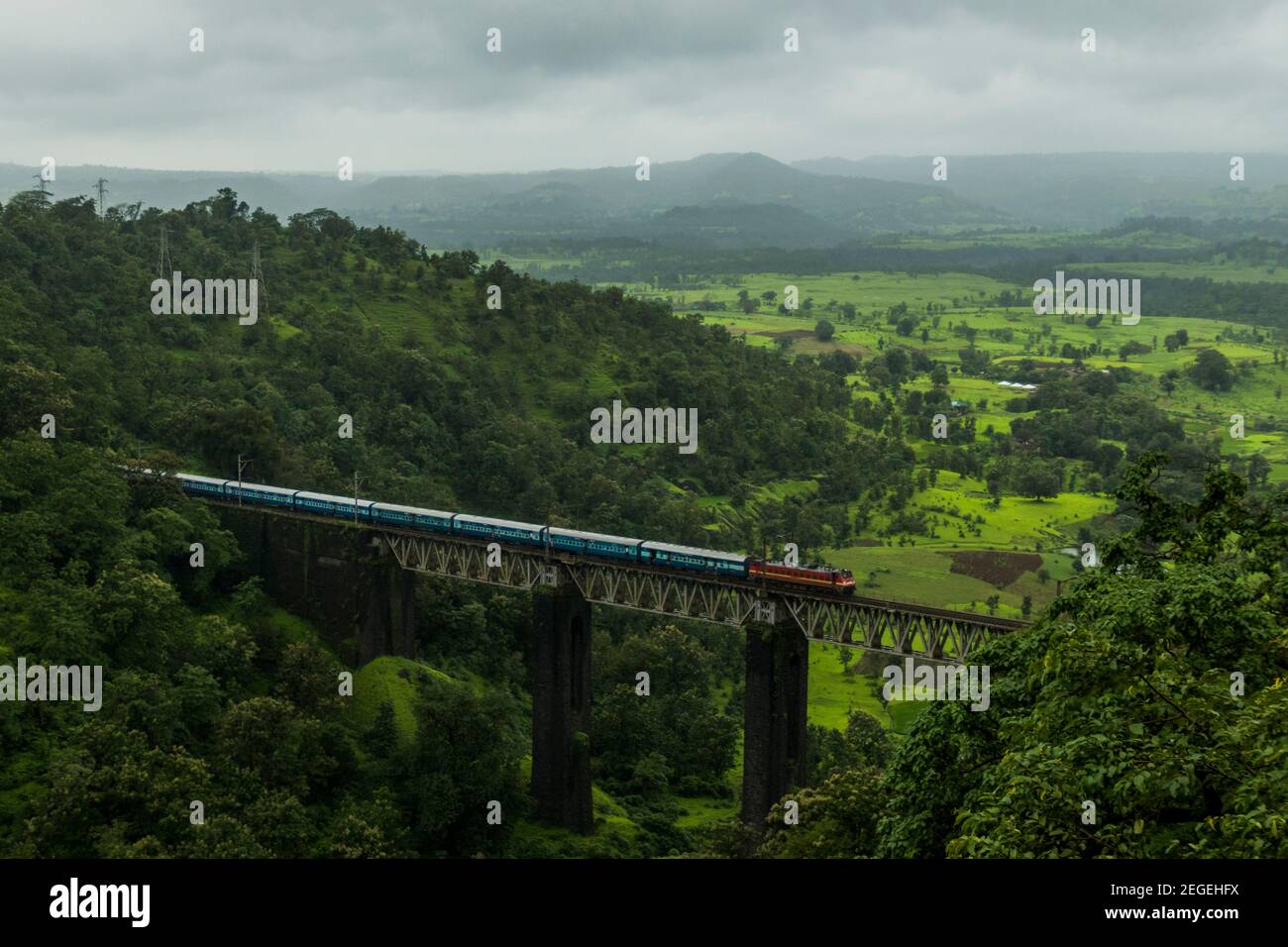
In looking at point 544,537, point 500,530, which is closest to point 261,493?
point 500,530

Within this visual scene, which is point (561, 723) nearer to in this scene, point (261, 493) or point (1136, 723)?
point (261, 493)

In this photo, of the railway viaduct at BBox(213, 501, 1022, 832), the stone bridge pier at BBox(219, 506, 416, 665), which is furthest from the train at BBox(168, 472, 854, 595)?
the stone bridge pier at BBox(219, 506, 416, 665)

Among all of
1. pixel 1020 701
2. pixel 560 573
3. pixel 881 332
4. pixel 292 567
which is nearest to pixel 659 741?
pixel 560 573

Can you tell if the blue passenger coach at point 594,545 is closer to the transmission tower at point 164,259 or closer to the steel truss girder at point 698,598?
the steel truss girder at point 698,598

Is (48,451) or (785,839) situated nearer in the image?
(785,839)

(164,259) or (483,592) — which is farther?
(164,259)
